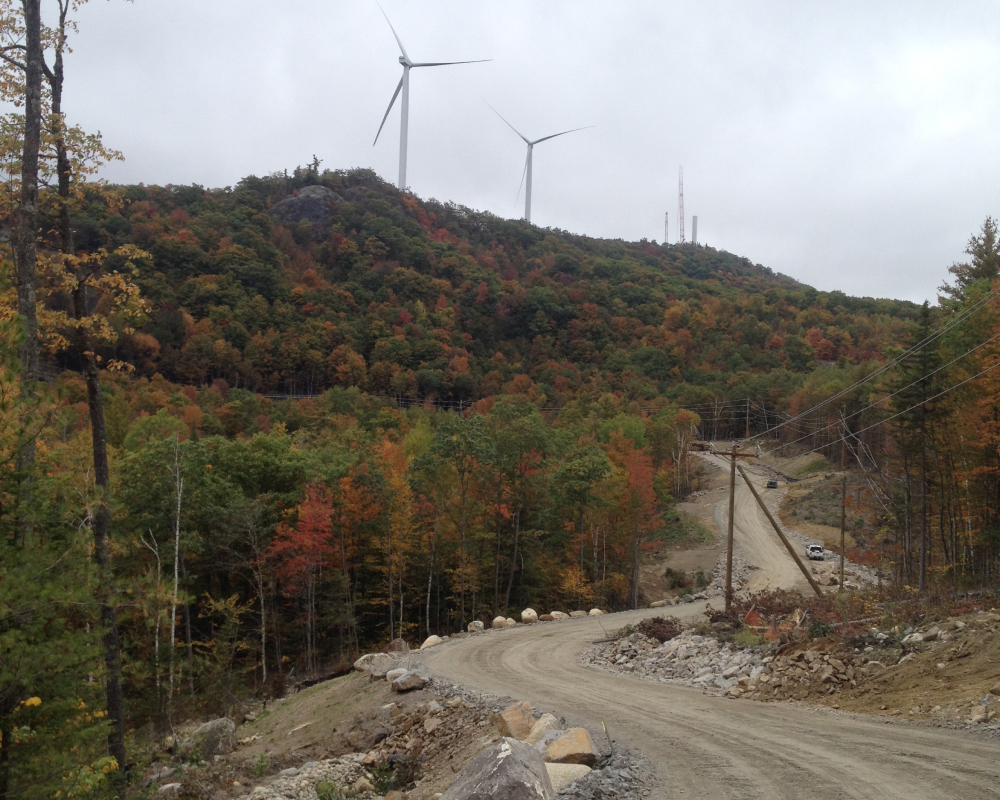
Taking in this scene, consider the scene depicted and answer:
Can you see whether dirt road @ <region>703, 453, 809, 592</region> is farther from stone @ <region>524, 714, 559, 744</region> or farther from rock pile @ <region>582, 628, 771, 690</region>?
stone @ <region>524, 714, 559, 744</region>

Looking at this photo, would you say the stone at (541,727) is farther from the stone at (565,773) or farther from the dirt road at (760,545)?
the dirt road at (760,545)

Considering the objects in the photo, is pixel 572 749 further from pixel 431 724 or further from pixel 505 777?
pixel 431 724

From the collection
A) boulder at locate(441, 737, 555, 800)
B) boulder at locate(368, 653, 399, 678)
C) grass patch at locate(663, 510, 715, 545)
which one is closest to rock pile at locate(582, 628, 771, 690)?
boulder at locate(368, 653, 399, 678)

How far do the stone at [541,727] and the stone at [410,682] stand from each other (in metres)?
6.42

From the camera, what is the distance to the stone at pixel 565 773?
9663 mm

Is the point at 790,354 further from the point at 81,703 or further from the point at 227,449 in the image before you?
the point at 81,703

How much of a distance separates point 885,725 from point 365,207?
18372 cm

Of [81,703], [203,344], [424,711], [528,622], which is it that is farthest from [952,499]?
[203,344]

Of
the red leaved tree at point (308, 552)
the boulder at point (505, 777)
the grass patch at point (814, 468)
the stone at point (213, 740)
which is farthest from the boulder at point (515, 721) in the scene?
the grass patch at point (814, 468)

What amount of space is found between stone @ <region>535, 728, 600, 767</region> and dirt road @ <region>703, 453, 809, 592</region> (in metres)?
32.4

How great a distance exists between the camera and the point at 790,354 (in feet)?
401

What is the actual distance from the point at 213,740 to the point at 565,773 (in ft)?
43.1

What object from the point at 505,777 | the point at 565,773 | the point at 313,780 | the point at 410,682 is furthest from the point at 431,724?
the point at 505,777

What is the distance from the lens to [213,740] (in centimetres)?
1877
